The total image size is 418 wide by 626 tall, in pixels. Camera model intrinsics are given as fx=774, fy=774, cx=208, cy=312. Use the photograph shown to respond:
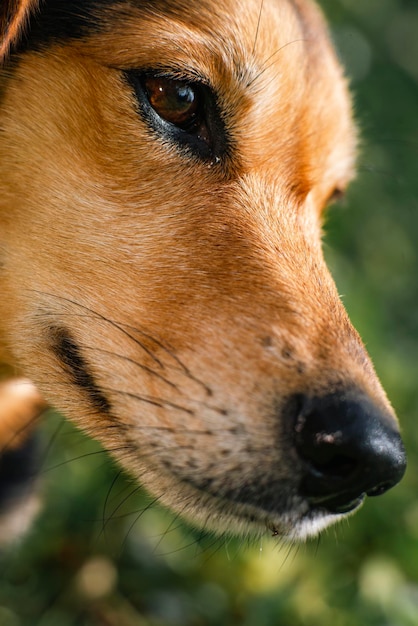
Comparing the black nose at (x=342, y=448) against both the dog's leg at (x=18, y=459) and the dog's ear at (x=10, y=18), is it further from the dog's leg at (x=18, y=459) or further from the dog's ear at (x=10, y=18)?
the dog's leg at (x=18, y=459)

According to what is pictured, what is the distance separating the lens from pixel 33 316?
2.20 m

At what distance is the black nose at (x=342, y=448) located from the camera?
1.84 m

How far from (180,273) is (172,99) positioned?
0.51 m

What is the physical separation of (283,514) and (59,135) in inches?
47.0

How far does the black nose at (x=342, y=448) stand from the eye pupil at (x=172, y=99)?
3.01 ft

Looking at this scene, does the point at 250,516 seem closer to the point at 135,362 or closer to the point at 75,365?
the point at 135,362

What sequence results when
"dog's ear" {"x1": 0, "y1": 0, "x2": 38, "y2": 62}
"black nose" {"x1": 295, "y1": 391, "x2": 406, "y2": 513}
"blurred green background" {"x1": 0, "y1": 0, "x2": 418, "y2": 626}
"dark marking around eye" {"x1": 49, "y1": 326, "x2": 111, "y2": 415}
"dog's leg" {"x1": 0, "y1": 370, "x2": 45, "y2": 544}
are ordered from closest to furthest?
"black nose" {"x1": 295, "y1": 391, "x2": 406, "y2": 513}
"dog's ear" {"x1": 0, "y1": 0, "x2": 38, "y2": 62}
"dark marking around eye" {"x1": 49, "y1": 326, "x2": 111, "y2": 415}
"blurred green background" {"x1": 0, "y1": 0, "x2": 418, "y2": 626}
"dog's leg" {"x1": 0, "y1": 370, "x2": 45, "y2": 544}

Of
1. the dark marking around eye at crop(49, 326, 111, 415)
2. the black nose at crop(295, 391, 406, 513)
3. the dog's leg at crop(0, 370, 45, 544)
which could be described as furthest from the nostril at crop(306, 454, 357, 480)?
the dog's leg at crop(0, 370, 45, 544)

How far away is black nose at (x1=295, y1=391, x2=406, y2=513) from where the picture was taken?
72.4 inches

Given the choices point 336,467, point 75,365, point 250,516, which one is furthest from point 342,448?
point 75,365

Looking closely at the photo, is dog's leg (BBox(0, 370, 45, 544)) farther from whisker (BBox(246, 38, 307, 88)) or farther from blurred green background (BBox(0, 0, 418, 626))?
whisker (BBox(246, 38, 307, 88))

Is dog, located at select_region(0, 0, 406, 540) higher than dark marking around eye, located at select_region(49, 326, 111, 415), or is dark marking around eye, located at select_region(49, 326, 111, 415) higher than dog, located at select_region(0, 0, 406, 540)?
dog, located at select_region(0, 0, 406, 540)

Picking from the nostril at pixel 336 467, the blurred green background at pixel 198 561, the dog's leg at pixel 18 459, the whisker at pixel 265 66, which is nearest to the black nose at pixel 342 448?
the nostril at pixel 336 467

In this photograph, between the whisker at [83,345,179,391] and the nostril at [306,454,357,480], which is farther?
the whisker at [83,345,179,391]
